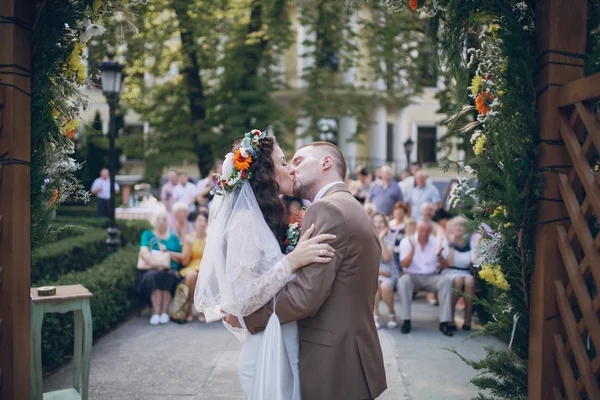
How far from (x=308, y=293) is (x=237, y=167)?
37.1 inches

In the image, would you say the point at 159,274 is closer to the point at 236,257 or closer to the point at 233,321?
the point at 233,321

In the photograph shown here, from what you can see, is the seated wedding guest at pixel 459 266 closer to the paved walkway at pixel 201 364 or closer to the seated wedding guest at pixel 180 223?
the paved walkway at pixel 201 364

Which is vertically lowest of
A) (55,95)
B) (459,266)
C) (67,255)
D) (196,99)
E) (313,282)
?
(459,266)

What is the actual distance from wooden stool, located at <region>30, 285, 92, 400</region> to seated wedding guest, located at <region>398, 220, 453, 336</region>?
4.57 meters

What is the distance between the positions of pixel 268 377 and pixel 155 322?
5.73 meters

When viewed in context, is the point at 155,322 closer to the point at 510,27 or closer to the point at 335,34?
the point at 510,27

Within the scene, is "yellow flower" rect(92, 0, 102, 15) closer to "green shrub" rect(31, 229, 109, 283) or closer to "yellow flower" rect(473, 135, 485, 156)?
"yellow flower" rect(473, 135, 485, 156)

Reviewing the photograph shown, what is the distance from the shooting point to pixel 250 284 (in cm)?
335

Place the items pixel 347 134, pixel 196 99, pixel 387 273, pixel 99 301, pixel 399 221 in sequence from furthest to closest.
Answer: pixel 347 134
pixel 196 99
pixel 399 221
pixel 387 273
pixel 99 301

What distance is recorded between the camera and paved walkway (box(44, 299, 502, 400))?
5855 mm

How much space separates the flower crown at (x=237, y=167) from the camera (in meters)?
3.72

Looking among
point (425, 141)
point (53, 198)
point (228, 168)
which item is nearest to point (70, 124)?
point (53, 198)

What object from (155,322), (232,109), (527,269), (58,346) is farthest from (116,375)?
(232,109)

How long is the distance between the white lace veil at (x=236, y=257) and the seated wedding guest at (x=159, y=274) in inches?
209
